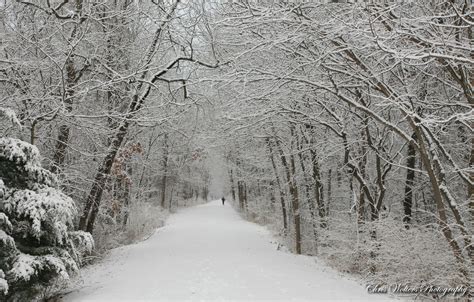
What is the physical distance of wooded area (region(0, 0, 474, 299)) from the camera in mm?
6293

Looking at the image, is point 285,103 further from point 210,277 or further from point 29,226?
point 29,226

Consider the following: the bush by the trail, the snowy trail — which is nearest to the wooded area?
the bush by the trail

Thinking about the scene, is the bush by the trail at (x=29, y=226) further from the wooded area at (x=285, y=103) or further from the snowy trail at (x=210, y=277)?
the snowy trail at (x=210, y=277)

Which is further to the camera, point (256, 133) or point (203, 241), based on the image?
point (203, 241)

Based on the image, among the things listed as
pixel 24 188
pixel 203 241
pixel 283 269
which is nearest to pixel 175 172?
pixel 203 241

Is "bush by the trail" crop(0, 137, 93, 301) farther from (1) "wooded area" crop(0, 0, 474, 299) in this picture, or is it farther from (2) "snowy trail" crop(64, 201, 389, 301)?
(2) "snowy trail" crop(64, 201, 389, 301)

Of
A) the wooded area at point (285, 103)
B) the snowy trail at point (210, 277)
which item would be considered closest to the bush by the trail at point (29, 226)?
the wooded area at point (285, 103)

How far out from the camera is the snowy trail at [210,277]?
24.7ft

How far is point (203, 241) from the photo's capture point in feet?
50.3

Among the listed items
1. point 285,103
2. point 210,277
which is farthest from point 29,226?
point 285,103

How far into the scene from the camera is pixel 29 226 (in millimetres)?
6598

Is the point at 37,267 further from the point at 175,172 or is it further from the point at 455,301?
the point at 175,172

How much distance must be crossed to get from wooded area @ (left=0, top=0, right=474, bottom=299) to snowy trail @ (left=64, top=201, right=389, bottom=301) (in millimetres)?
899

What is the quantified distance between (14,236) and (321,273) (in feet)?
22.2
